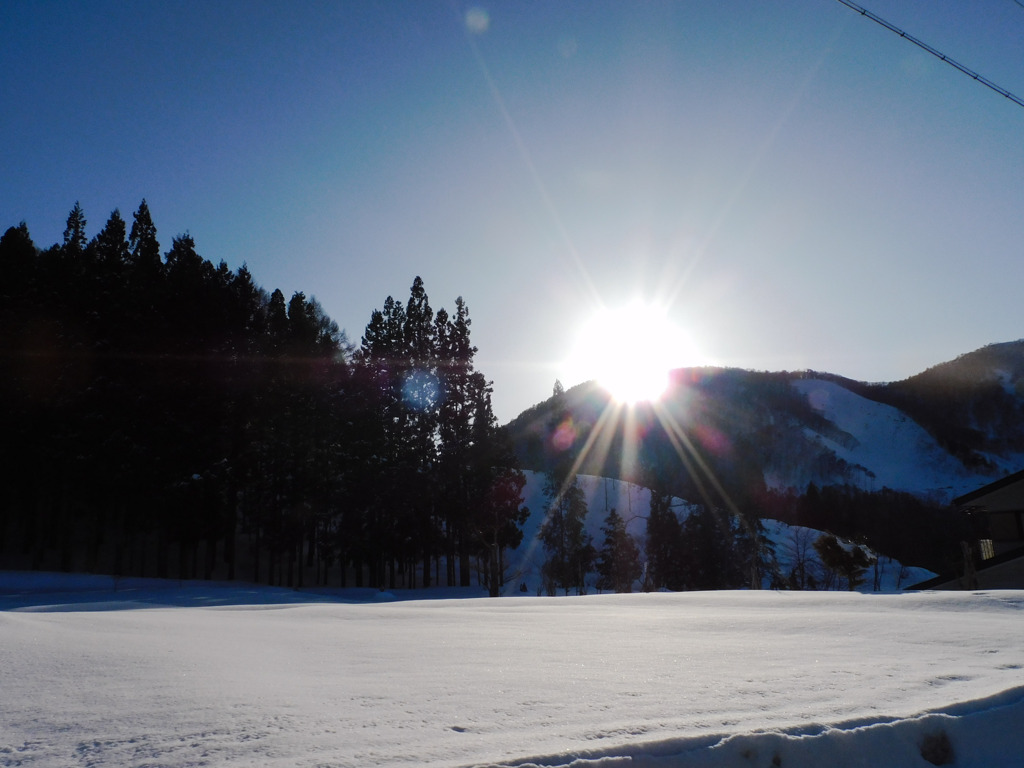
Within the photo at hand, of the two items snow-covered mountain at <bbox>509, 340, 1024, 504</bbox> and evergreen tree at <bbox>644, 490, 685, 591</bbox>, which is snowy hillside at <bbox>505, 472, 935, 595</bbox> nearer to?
evergreen tree at <bbox>644, 490, 685, 591</bbox>

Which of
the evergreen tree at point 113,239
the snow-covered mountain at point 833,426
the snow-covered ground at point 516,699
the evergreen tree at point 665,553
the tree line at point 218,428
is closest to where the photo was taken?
the snow-covered ground at point 516,699

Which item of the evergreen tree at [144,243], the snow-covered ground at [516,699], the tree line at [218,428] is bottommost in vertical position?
the snow-covered ground at [516,699]

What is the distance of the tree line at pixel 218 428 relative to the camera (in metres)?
29.8

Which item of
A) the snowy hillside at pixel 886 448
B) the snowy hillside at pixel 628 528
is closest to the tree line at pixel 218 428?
the snowy hillside at pixel 628 528

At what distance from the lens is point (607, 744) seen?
1820 mm

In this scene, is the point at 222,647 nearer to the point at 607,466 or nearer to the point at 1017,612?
the point at 1017,612

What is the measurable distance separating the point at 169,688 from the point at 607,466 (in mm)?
112866

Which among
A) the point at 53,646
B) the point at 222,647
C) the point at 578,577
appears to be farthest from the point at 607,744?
the point at 578,577

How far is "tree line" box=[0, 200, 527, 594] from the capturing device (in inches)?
1172

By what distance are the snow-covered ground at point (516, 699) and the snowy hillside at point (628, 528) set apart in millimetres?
45114

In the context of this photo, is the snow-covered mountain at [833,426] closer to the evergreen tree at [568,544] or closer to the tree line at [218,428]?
the evergreen tree at [568,544]

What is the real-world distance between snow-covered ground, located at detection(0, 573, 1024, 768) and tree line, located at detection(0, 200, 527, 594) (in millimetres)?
26603

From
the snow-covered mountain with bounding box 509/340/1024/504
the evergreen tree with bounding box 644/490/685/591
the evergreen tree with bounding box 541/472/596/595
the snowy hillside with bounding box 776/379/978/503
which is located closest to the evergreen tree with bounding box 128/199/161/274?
the evergreen tree with bounding box 541/472/596/595

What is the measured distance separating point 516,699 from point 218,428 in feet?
106
